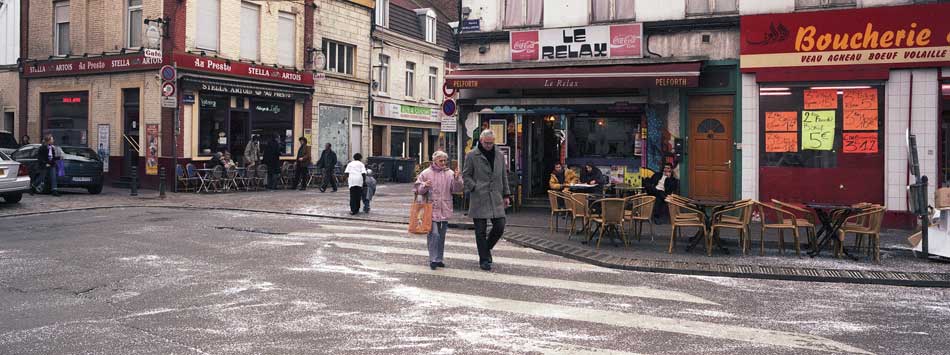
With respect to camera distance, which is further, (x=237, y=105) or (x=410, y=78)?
(x=410, y=78)

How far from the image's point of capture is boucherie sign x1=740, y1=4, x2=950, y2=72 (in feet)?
43.2

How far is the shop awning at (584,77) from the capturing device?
14242 mm

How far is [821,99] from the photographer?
1404 centimetres

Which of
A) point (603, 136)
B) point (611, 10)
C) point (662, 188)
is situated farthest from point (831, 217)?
point (611, 10)

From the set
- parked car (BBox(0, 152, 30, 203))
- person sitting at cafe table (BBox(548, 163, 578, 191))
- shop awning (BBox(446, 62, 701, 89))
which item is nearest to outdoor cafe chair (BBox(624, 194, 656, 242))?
person sitting at cafe table (BBox(548, 163, 578, 191))

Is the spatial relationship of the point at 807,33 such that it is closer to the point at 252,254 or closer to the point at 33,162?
the point at 252,254

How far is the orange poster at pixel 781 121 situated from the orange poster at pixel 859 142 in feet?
3.04

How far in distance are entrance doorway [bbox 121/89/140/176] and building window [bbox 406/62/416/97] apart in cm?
1365

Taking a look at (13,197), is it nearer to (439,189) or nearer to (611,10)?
(439,189)

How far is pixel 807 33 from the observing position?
45.8 feet

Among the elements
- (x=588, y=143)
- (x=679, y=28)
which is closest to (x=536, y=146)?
(x=588, y=143)

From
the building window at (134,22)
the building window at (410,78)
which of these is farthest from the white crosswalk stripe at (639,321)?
the building window at (410,78)

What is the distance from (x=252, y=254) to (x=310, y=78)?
17193mm

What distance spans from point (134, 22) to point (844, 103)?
1968 cm
